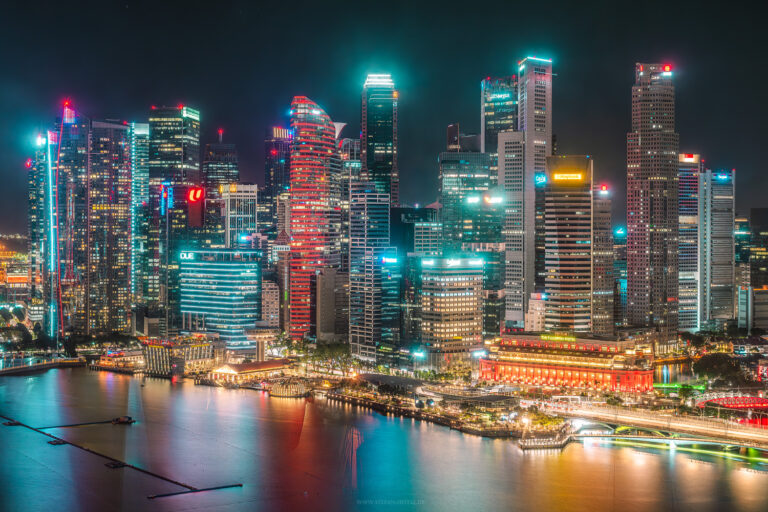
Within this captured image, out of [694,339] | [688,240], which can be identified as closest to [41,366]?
[694,339]

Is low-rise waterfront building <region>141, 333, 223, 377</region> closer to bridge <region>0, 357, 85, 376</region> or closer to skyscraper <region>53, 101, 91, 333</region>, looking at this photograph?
bridge <region>0, 357, 85, 376</region>

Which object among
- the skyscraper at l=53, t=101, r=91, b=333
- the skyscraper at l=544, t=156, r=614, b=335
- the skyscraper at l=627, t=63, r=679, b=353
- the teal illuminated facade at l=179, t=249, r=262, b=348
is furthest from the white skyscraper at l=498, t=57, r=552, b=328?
the skyscraper at l=53, t=101, r=91, b=333

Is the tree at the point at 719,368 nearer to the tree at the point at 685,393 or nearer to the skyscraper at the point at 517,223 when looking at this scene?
the tree at the point at 685,393

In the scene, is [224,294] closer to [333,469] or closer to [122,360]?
[122,360]

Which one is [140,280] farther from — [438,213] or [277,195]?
[438,213]

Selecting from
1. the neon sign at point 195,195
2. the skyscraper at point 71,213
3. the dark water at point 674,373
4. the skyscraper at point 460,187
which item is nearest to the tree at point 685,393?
the dark water at point 674,373

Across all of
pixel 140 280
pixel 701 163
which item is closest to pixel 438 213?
pixel 701 163

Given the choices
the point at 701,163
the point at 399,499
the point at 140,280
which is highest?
the point at 701,163
